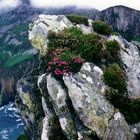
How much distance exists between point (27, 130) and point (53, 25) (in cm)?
1047

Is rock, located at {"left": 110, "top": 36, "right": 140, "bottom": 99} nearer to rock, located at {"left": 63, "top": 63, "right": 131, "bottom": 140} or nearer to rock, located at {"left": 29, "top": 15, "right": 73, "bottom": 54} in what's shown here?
rock, located at {"left": 63, "top": 63, "right": 131, "bottom": 140}

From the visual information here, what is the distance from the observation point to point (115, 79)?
110 ft

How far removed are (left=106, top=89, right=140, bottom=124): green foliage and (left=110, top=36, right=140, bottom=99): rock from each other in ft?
4.89

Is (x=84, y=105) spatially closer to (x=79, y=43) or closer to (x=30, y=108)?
(x=79, y=43)

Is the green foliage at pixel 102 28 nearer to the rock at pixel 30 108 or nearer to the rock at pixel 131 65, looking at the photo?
the rock at pixel 131 65

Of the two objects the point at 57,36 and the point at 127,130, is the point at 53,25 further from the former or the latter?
the point at 127,130

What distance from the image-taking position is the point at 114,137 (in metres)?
30.9

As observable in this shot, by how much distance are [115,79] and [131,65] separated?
398cm

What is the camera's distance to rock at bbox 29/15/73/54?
39281 mm

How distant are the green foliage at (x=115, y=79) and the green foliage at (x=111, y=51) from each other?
1.66 m

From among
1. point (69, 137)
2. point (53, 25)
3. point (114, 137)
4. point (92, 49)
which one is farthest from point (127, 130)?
point (53, 25)

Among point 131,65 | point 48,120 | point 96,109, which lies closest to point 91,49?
point 131,65

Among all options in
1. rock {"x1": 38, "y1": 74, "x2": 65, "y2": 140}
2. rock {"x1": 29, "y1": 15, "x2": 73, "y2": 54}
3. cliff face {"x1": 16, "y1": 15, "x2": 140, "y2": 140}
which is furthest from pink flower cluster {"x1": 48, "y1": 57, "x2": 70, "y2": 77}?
rock {"x1": 29, "y1": 15, "x2": 73, "y2": 54}

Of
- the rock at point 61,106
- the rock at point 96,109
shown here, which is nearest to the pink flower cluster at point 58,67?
the rock at point 61,106
